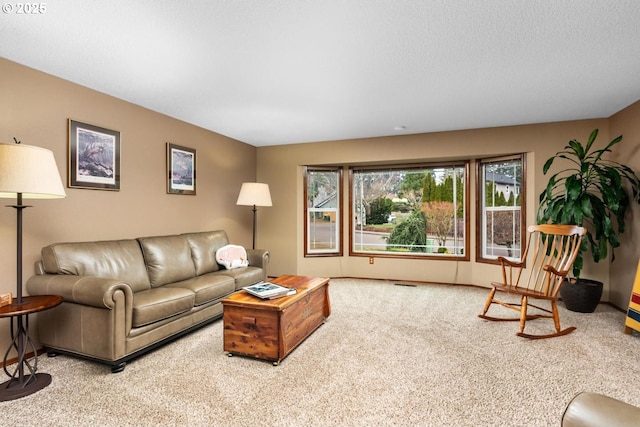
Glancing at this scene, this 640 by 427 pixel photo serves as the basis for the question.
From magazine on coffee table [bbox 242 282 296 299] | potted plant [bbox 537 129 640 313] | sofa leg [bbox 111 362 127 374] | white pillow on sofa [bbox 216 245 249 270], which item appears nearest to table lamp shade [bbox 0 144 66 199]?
sofa leg [bbox 111 362 127 374]

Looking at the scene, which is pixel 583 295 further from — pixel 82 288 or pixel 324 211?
pixel 82 288

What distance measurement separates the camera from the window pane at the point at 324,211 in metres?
5.64

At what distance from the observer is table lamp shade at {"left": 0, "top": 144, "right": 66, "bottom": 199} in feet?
6.48

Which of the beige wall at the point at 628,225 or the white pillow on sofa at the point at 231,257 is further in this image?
the white pillow on sofa at the point at 231,257

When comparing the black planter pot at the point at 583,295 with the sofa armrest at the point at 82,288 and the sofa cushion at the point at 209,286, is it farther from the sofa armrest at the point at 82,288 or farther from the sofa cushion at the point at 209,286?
the sofa armrest at the point at 82,288

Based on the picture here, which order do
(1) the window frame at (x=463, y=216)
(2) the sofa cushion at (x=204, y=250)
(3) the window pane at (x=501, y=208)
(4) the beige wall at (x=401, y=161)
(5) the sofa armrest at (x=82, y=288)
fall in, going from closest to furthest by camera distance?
(5) the sofa armrest at (x=82, y=288), (2) the sofa cushion at (x=204, y=250), (4) the beige wall at (x=401, y=161), (3) the window pane at (x=501, y=208), (1) the window frame at (x=463, y=216)

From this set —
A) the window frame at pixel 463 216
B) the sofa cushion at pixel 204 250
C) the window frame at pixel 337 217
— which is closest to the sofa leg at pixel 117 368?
the sofa cushion at pixel 204 250

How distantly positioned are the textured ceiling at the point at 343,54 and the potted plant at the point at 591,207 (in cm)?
69

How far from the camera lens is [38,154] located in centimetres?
209

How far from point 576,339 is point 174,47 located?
4111 mm

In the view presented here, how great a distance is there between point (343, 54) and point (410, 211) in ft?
11.3

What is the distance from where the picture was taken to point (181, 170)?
13.7 feet

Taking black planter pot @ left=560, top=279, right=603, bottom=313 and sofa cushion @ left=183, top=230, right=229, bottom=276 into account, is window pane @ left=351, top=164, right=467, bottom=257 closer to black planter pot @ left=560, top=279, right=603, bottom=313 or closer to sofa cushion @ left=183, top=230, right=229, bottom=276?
black planter pot @ left=560, top=279, right=603, bottom=313

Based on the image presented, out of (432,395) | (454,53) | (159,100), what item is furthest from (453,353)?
(159,100)
